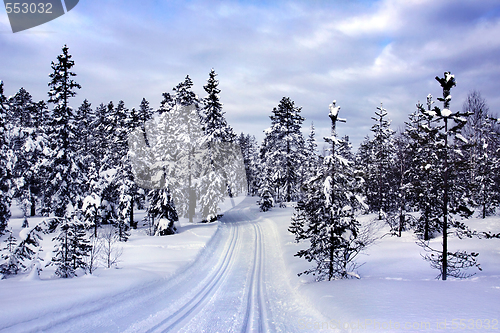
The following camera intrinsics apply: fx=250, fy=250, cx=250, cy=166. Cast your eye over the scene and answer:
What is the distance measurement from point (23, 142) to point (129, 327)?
117 ft

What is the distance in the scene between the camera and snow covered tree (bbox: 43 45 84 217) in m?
23.0

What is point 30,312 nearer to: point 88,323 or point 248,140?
point 88,323

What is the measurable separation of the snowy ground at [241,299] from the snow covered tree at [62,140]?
13.8 metres

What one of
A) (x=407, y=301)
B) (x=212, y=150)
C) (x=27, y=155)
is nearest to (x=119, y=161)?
(x=212, y=150)

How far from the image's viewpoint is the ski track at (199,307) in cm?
734

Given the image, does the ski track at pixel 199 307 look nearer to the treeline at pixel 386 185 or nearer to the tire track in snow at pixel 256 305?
the tire track in snow at pixel 256 305

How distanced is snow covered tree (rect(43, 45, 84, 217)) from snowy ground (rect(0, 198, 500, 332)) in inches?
541

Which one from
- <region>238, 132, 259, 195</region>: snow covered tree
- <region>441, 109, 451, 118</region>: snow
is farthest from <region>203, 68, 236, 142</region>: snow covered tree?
<region>238, 132, 259, 195</region>: snow covered tree

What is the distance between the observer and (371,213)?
114 feet

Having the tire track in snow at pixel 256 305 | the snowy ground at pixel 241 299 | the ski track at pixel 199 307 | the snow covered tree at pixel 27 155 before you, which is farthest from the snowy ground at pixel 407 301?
the snow covered tree at pixel 27 155

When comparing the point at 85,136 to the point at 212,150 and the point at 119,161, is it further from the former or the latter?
the point at 212,150

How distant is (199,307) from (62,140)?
22783mm

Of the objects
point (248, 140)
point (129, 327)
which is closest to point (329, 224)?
point (129, 327)

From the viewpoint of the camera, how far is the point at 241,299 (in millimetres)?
10461
